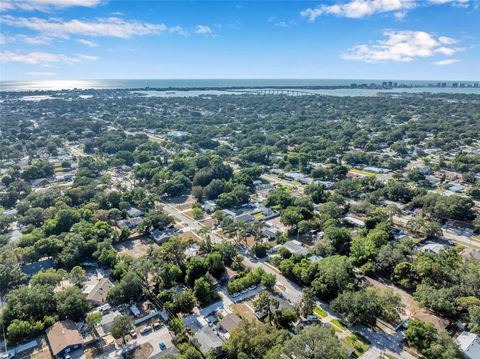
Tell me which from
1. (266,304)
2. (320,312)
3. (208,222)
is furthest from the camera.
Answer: (208,222)

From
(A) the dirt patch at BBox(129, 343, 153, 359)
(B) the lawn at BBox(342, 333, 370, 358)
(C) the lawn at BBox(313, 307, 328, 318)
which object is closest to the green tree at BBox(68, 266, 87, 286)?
(A) the dirt patch at BBox(129, 343, 153, 359)

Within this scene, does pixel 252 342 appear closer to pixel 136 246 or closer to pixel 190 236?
pixel 190 236

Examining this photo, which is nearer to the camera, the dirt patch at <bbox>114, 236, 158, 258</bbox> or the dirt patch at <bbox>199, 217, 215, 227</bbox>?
the dirt patch at <bbox>114, 236, 158, 258</bbox>

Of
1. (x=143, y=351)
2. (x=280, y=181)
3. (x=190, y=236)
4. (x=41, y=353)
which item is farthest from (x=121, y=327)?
(x=280, y=181)

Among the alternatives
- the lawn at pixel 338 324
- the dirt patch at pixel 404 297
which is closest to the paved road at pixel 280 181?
the dirt patch at pixel 404 297

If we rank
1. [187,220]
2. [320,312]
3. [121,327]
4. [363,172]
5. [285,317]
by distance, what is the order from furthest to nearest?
[363,172] < [187,220] < [320,312] < [285,317] < [121,327]

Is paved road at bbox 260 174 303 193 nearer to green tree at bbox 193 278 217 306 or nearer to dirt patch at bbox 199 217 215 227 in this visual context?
dirt patch at bbox 199 217 215 227

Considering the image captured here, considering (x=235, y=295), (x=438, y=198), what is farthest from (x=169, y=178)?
(x=438, y=198)
